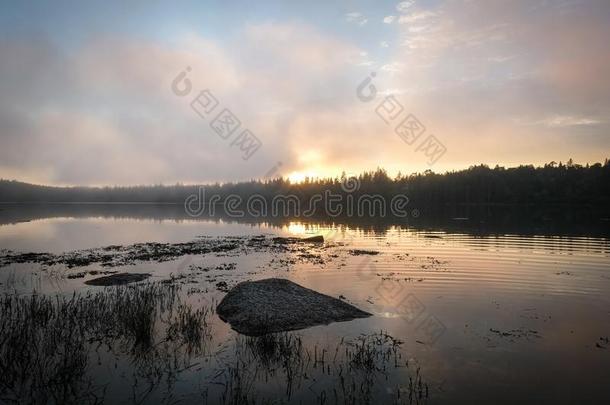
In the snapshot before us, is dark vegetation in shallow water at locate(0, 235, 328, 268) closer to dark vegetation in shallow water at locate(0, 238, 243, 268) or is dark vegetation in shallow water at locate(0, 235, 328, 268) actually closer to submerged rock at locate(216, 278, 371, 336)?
dark vegetation in shallow water at locate(0, 238, 243, 268)

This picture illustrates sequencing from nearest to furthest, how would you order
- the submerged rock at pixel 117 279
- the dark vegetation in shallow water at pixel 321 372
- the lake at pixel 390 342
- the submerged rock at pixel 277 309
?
the dark vegetation in shallow water at pixel 321 372 < the lake at pixel 390 342 < the submerged rock at pixel 277 309 < the submerged rock at pixel 117 279

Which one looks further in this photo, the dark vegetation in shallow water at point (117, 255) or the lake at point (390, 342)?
A: the dark vegetation in shallow water at point (117, 255)

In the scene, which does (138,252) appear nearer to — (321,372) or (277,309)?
(277,309)

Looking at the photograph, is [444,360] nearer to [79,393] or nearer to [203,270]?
[79,393]

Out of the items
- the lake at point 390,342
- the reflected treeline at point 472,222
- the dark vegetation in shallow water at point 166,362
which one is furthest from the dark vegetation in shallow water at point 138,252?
the reflected treeline at point 472,222

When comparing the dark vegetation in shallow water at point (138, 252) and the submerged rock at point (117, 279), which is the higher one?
the dark vegetation in shallow water at point (138, 252)

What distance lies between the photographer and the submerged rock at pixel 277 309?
17.7 metres

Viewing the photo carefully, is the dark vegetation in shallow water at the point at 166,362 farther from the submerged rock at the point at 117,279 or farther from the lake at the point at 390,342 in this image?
the submerged rock at the point at 117,279

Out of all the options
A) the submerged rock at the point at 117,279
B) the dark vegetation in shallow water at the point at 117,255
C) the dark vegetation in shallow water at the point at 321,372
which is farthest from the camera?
the dark vegetation in shallow water at the point at 117,255

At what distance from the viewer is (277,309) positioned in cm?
1895

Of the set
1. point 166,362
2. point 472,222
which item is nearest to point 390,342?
point 166,362

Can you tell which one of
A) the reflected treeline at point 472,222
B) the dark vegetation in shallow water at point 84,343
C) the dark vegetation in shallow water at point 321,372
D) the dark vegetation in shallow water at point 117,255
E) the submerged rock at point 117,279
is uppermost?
the reflected treeline at point 472,222

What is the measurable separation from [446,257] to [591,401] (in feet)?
92.2

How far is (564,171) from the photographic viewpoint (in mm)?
170625
